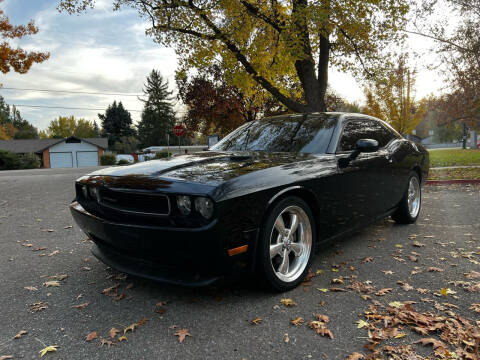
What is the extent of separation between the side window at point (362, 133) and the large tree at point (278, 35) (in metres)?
5.60

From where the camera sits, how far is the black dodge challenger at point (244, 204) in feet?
7.40

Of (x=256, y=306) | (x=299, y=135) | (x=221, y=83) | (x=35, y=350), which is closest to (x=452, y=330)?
(x=256, y=306)

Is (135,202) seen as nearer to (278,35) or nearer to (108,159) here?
(278,35)

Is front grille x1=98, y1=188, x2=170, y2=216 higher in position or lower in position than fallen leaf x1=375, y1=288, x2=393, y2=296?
→ higher

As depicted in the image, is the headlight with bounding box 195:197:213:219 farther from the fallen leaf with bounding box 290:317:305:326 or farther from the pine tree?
the pine tree

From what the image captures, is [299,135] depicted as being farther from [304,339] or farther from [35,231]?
[35,231]

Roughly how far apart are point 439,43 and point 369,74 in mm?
5503

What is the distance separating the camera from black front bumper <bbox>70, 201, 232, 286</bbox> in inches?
86.7

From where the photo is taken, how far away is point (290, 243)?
2834mm

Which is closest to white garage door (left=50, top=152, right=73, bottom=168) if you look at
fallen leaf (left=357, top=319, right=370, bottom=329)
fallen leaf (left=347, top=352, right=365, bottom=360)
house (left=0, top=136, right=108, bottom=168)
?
house (left=0, top=136, right=108, bottom=168)

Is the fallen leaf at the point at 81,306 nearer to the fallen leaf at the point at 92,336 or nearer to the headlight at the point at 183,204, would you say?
the fallen leaf at the point at 92,336

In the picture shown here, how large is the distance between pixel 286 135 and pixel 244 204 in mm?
1598

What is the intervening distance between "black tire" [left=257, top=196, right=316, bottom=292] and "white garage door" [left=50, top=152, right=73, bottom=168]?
5207cm

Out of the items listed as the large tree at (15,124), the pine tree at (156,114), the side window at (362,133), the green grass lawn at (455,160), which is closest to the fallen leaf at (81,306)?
the side window at (362,133)
